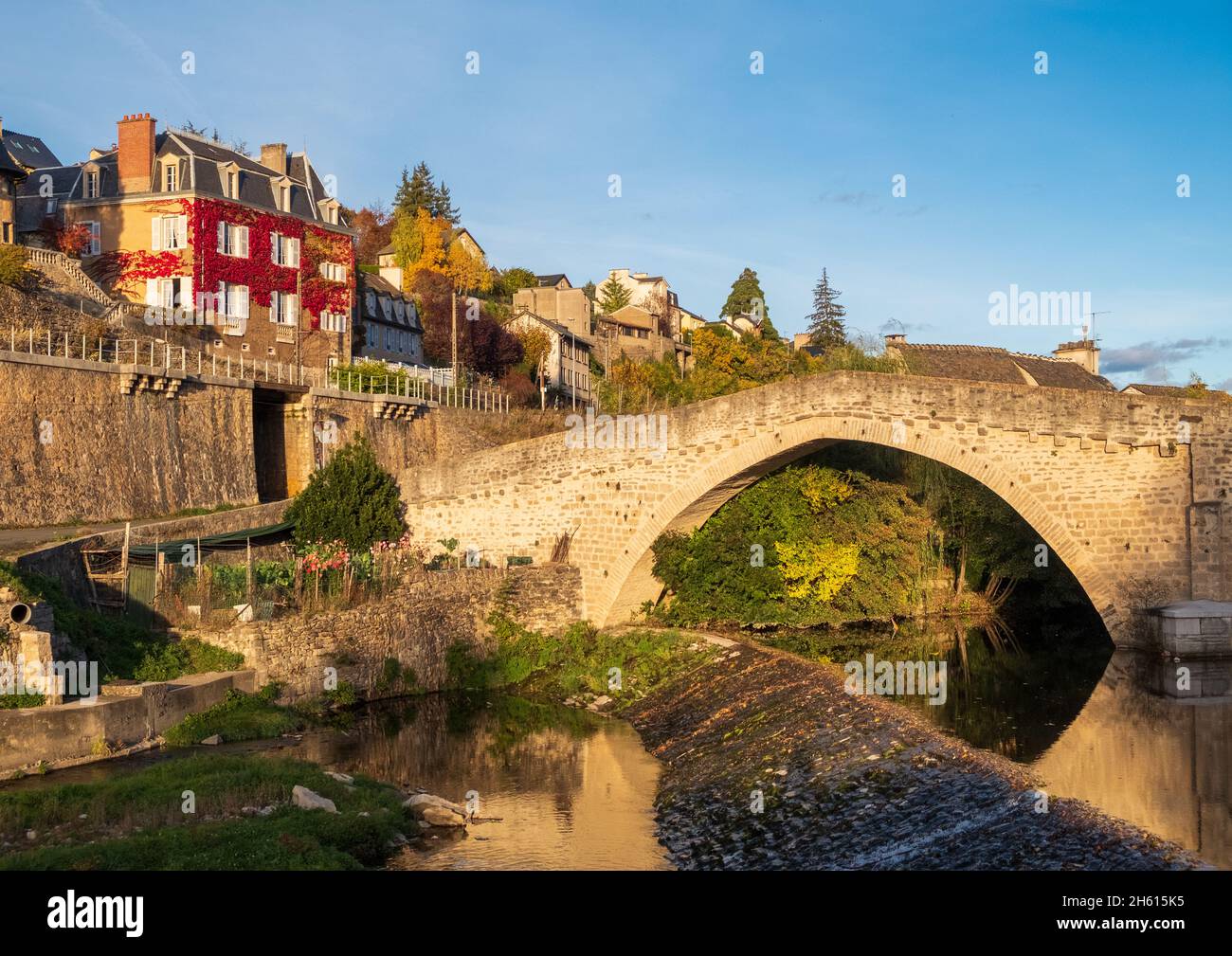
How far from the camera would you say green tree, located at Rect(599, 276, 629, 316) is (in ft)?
258

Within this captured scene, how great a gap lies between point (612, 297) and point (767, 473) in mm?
55284

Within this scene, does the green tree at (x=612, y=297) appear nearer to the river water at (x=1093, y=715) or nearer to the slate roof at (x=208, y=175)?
the slate roof at (x=208, y=175)

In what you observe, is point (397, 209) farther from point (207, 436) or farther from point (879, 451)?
point (879, 451)

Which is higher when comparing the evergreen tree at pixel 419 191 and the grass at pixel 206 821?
the evergreen tree at pixel 419 191

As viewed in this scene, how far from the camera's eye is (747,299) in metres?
81.0

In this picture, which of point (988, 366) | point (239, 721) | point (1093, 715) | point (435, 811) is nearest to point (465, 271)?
point (988, 366)

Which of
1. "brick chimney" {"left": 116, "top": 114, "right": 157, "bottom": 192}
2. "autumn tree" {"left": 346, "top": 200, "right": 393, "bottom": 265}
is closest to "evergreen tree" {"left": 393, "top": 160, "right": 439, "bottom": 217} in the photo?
"autumn tree" {"left": 346, "top": 200, "right": 393, "bottom": 265}

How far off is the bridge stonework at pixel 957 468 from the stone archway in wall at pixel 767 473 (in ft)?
0.09

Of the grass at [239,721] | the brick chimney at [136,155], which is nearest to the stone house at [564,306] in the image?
the brick chimney at [136,155]

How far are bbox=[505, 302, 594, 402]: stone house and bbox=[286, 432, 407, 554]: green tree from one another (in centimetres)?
3256

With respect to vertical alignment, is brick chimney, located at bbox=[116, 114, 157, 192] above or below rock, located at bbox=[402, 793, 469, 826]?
above

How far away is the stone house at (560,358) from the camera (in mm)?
60875

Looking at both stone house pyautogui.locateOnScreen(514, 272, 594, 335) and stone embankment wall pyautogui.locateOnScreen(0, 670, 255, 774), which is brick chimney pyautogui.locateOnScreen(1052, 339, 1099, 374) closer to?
stone house pyautogui.locateOnScreen(514, 272, 594, 335)

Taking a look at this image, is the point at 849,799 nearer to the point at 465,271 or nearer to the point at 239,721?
the point at 239,721
